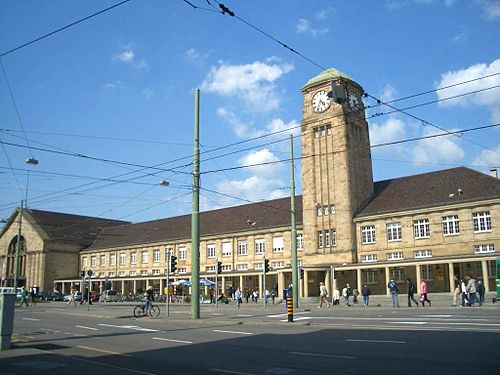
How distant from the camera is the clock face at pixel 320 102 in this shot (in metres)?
54.0

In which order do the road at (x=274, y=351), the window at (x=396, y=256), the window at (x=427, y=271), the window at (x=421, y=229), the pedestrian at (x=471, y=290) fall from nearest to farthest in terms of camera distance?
1. the road at (x=274, y=351)
2. the pedestrian at (x=471, y=290)
3. the window at (x=427, y=271)
4. the window at (x=421, y=229)
5. the window at (x=396, y=256)

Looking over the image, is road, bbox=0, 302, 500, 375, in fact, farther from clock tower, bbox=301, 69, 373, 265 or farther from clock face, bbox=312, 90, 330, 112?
clock face, bbox=312, 90, 330, 112

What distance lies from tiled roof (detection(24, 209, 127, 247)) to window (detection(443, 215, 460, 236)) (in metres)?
63.3

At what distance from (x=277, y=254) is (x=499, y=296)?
3219cm

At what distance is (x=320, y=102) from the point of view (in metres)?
54.6

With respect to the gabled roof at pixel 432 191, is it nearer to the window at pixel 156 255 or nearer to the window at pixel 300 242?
the window at pixel 300 242

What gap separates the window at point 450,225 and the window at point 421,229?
156cm

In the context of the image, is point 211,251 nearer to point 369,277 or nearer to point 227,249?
point 227,249

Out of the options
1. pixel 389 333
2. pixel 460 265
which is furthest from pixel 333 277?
pixel 389 333

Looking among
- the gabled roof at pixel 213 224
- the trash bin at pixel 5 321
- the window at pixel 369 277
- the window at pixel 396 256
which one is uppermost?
the gabled roof at pixel 213 224

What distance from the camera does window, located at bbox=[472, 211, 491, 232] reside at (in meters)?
44.5

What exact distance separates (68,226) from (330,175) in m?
56.6

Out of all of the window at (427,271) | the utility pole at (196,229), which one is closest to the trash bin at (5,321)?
the utility pole at (196,229)

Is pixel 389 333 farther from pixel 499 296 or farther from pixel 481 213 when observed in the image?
pixel 481 213
